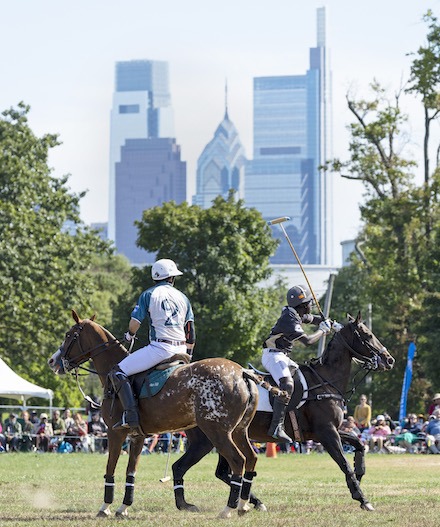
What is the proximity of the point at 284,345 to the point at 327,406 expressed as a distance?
964 millimetres

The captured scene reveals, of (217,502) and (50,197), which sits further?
(50,197)

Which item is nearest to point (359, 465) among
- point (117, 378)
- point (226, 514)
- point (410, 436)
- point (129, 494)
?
point (226, 514)

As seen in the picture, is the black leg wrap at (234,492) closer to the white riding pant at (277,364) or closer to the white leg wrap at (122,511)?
the white leg wrap at (122,511)

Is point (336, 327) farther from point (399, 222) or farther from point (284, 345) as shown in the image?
point (399, 222)

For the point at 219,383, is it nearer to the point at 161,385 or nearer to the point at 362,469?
the point at 161,385

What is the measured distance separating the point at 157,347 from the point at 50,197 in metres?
41.2

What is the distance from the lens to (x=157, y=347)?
49.0 feet

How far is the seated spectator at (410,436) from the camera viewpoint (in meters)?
38.3

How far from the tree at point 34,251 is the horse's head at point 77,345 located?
33711 mm

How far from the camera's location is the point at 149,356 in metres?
14.9

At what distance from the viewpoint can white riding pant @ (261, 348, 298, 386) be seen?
632 inches

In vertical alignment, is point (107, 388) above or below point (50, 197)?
below

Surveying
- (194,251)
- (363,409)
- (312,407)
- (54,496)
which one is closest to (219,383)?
(312,407)

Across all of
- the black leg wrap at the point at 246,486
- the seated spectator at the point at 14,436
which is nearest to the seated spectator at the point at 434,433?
the seated spectator at the point at 14,436
